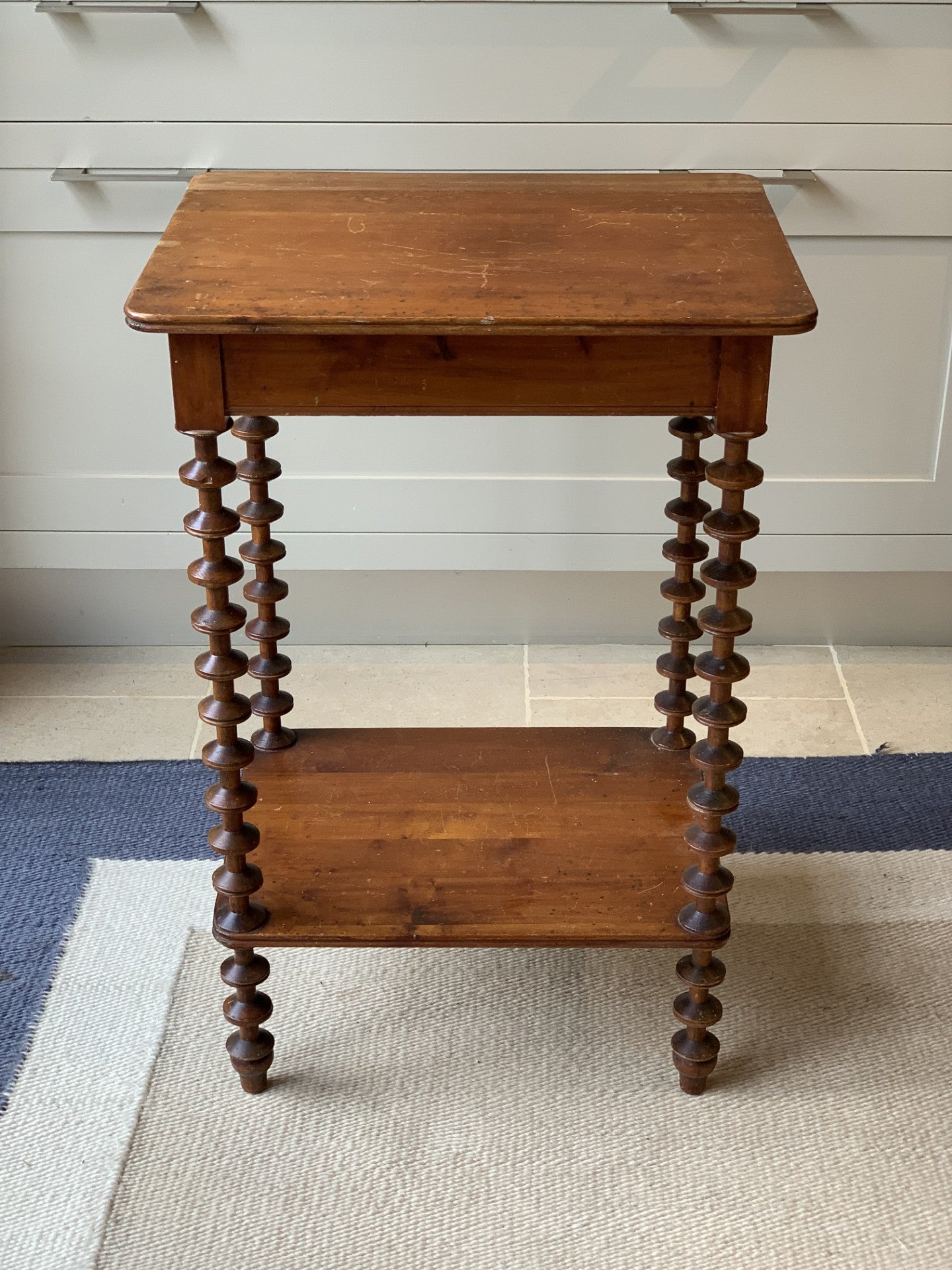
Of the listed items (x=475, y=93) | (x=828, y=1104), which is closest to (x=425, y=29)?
(x=475, y=93)

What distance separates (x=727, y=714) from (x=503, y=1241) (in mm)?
529

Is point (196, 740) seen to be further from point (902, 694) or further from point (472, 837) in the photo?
point (902, 694)

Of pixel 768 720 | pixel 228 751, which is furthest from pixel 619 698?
pixel 228 751

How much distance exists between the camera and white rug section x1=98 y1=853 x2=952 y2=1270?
127 cm

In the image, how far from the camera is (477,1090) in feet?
4.68

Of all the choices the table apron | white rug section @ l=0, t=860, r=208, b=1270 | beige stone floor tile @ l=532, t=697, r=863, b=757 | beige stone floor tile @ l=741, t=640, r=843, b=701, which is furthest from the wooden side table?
beige stone floor tile @ l=741, t=640, r=843, b=701

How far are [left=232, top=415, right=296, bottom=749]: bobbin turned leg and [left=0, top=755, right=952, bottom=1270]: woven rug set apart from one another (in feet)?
0.83

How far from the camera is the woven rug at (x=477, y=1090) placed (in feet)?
4.20

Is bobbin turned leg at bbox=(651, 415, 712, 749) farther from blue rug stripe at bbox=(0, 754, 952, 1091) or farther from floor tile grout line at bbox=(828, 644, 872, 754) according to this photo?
floor tile grout line at bbox=(828, 644, 872, 754)

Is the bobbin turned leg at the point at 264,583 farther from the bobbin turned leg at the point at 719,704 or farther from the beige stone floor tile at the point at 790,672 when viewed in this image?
the beige stone floor tile at the point at 790,672

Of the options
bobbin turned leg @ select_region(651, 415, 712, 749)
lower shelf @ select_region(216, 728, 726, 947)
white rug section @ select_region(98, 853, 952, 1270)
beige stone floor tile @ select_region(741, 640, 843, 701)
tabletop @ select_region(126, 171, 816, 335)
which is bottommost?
white rug section @ select_region(98, 853, 952, 1270)

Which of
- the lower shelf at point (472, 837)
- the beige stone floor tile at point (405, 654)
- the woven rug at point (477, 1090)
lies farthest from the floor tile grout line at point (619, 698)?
the lower shelf at point (472, 837)

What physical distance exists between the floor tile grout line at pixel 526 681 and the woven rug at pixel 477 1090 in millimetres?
374

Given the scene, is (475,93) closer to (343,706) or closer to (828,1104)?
(343,706)
